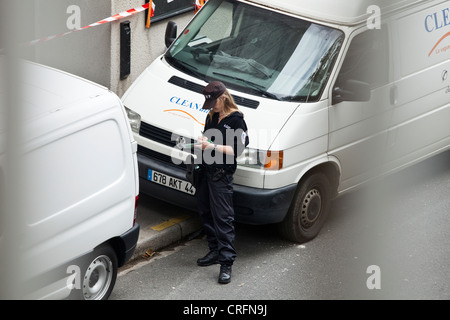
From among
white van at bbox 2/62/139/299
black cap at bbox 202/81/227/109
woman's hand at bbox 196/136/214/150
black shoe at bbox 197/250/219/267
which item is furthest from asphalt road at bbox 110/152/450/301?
black cap at bbox 202/81/227/109

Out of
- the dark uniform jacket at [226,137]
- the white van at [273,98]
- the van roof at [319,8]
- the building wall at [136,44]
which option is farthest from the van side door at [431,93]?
the building wall at [136,44]

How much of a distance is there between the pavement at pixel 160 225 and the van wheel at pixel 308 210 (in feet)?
2.83

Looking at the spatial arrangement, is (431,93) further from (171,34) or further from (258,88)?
(171,34)

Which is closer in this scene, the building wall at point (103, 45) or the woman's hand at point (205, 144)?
the woman's hand at point (205, 144)

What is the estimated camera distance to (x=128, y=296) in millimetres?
5402

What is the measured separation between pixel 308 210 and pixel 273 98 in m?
1.04

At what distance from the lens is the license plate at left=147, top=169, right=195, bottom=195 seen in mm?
5973

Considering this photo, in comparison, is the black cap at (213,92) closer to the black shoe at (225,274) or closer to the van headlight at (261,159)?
the van headlight at (261,159)

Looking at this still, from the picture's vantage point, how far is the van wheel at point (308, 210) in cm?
618

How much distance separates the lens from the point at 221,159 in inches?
211

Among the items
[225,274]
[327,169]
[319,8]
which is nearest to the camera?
[225,274]

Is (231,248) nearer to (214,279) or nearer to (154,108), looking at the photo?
(214,279)

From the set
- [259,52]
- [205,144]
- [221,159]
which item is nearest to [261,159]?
[221,159]

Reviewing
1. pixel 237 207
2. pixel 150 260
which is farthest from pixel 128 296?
pixel 237 207
